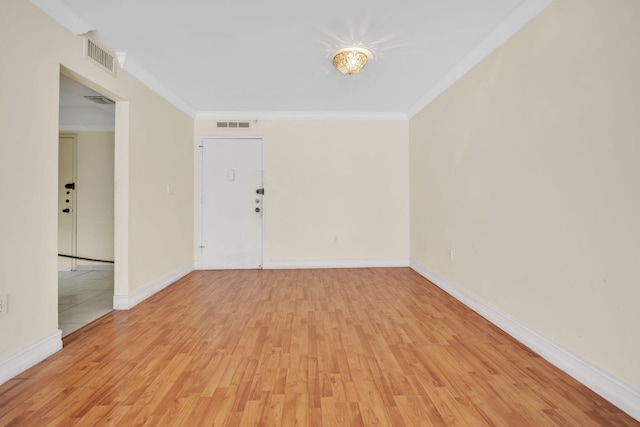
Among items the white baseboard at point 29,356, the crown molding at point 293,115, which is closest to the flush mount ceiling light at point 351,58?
the crown molding at point 293,115

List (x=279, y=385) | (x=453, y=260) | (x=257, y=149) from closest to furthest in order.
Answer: (x=279, y=385)
(x=453, y=260)
(x=257, y=149)

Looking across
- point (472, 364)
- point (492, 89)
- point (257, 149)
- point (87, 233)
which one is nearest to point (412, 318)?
point (472, 364)

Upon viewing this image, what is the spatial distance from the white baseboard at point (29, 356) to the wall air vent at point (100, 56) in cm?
221

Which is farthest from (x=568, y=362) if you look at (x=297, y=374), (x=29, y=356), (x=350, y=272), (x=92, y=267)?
(x=92, y=267)

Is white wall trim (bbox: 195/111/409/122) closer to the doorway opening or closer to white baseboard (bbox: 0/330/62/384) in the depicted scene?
the doorway opening

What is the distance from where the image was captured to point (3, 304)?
167 cm

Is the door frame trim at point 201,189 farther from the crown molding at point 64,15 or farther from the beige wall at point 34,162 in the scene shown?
the crown molding at point 64,15

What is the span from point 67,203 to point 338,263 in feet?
15.2

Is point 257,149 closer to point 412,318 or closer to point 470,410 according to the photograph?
point 412,318

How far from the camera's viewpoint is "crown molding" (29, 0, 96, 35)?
6.31 feet

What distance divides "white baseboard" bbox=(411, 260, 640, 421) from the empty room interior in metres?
0.02

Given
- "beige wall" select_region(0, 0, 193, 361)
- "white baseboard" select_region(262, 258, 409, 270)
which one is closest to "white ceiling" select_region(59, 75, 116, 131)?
"beige wall" select_region(0, 0, 193, 361)

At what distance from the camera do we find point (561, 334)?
1.81 metres

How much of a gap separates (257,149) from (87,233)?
10.5 feet
